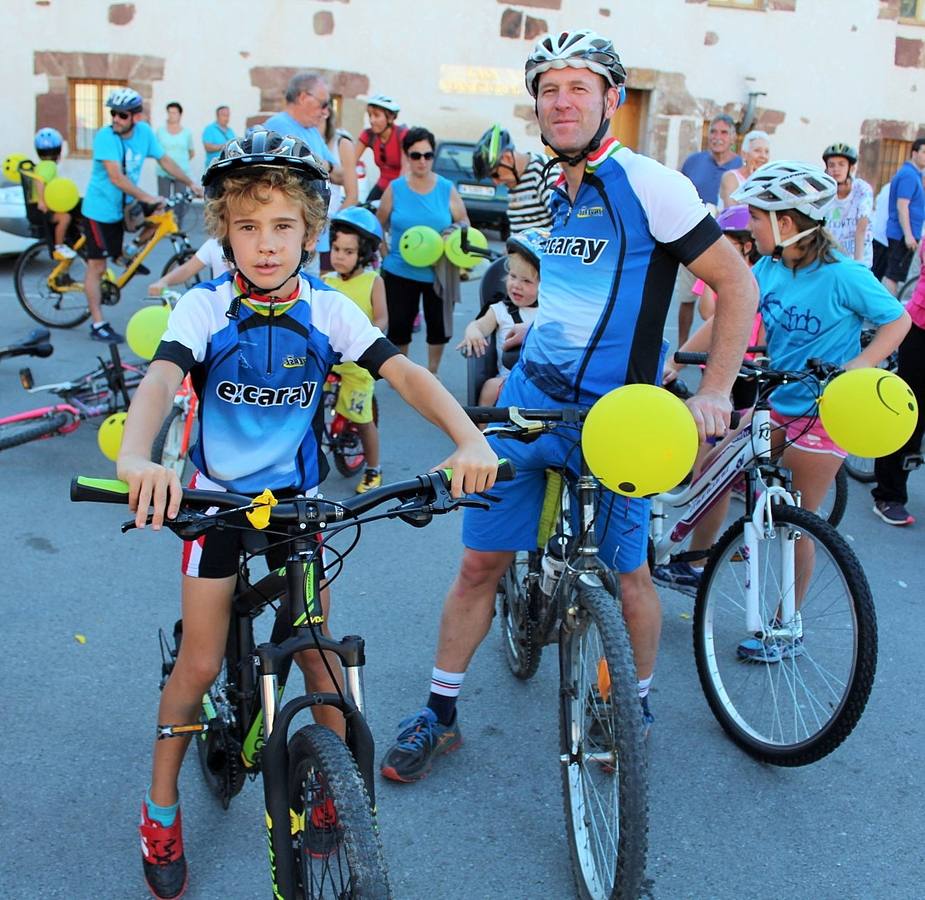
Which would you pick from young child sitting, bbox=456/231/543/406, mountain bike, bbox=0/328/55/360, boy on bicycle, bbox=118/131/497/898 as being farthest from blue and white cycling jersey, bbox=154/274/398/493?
mountain bike, bbox=0/328/55/360

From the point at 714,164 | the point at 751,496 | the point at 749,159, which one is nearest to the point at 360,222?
the point at 751,496

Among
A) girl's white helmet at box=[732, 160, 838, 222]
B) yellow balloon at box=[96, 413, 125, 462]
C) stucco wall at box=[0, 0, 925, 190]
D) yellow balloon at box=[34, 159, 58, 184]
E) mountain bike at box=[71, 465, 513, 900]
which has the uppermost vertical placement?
stucco wall at box=[0, 0, 925, 190]

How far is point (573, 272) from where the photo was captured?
2955mm

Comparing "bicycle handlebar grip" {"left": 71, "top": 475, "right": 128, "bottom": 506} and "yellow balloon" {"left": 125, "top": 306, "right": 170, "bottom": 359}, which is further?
"yellow balloon" {"left": 125, "top": 306, "right": 170, "bottom": 359}

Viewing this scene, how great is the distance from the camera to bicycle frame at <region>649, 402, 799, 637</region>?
11.1 ft

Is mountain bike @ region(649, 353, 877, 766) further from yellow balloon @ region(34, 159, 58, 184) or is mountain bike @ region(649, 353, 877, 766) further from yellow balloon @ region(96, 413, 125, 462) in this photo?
yellow balloon @ region(34, 159, 58, 184)

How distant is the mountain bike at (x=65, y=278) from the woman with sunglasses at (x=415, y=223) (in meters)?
2.87

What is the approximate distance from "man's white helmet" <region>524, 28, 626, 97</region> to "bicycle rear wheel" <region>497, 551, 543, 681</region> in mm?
1422

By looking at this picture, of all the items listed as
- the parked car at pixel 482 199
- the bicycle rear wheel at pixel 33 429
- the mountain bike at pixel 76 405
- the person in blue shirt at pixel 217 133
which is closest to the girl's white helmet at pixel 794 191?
the mountain bike at pixel 76 405

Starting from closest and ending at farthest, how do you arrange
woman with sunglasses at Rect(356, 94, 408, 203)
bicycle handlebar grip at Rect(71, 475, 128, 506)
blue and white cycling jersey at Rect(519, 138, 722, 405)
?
bicycle handlebar grip at Rect(71, 475, 128, 506)
blue and white cycling jersey at Rect(519, 138, 722, 405)
woman with sunglasses at Rect(356, 94, 408, 203)

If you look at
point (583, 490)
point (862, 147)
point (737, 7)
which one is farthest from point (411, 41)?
point (583, 490)

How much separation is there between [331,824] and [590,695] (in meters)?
0.92

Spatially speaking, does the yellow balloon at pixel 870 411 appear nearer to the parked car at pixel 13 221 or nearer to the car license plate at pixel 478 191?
the parked car at pixel 13 221

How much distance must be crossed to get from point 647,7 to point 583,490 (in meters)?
19.7
